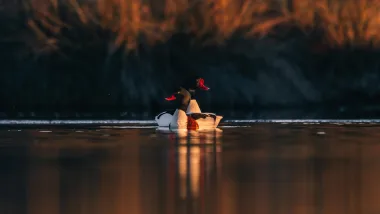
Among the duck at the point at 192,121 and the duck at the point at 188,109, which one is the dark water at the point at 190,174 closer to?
the duck at the point at 192,121

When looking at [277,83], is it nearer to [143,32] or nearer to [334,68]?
[334,68]

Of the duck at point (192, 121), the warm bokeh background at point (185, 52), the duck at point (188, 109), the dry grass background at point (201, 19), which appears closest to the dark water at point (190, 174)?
the duck at point (192, 121)

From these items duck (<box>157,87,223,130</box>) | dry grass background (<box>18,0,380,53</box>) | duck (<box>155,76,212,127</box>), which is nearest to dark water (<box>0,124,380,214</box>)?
duck (<box>157,87,223,130</box>)

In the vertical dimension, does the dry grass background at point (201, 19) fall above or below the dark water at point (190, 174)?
above

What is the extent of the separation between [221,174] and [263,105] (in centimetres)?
1884

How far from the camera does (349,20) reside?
3188 centimetres

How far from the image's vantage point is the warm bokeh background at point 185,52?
30266 millimetres

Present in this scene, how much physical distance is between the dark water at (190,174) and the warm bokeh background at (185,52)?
12.0 m

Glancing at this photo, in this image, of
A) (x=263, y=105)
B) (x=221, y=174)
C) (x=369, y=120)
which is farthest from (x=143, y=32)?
(x=221, y=174)

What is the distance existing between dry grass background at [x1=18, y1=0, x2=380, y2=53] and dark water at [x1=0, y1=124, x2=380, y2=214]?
12830 millimetres

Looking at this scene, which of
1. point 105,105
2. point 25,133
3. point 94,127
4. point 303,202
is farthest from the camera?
point 105,105

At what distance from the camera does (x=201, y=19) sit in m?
31.3

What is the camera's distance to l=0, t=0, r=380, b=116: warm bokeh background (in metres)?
30.3

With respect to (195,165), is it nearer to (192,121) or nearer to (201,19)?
(192,121)
